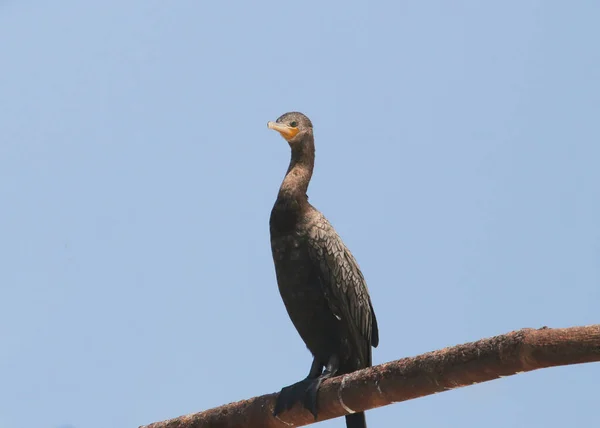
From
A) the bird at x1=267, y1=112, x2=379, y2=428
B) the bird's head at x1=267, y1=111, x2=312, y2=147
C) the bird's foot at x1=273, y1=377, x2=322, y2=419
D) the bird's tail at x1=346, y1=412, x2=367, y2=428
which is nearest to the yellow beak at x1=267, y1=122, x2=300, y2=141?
the bird's head at x1=267, y1=111, x2=312, y2=147

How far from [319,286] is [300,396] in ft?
2.74

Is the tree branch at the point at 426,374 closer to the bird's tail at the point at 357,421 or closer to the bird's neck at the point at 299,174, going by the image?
the bird's tail at the point at 357,421

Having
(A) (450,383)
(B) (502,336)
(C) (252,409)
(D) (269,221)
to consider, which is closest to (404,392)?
(A) (450,383)

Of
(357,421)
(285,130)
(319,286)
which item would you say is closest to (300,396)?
(357,421)

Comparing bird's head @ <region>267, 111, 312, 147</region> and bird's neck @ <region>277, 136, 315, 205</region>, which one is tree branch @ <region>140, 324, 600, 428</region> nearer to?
bird's neck @ <region>277, 136, 315, 205</region>

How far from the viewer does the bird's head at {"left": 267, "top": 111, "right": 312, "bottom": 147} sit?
6945mm

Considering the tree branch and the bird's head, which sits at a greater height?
the bird's head

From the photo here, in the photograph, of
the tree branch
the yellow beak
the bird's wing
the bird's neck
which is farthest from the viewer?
the yellow beak

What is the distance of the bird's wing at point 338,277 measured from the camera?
21.4 ft

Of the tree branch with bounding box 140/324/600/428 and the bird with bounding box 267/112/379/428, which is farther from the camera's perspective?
the bird with bounding box 267/112/379/428

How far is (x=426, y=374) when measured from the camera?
525cm

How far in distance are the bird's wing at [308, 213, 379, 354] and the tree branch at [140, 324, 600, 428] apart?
743 mm

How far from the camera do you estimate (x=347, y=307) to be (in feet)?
21.5

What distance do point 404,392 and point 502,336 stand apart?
70 centimetres
